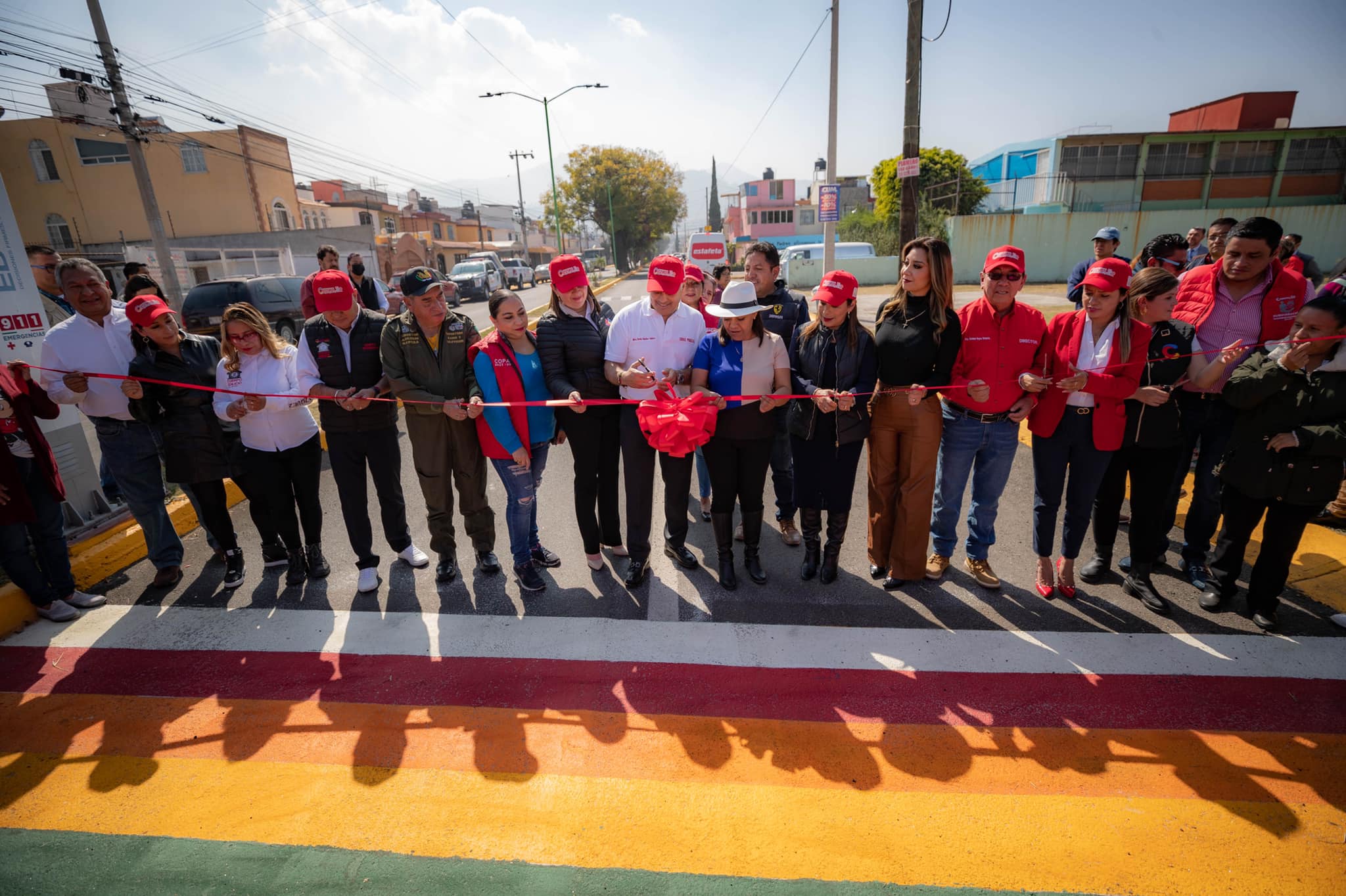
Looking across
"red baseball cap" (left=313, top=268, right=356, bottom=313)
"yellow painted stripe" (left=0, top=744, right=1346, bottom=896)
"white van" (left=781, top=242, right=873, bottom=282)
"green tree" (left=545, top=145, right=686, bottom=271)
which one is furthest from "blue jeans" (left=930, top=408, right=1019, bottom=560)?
"green tree" (left=545, top=145, right=686, bottom=271)

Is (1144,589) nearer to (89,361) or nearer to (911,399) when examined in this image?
(911,399)

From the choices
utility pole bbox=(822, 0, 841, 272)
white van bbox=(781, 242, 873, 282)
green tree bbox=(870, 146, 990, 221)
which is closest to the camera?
utility pole bbox=(822, 0, 841, 272)

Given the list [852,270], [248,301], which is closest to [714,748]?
[248,301]

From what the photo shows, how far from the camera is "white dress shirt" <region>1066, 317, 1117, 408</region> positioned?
11.7 ft

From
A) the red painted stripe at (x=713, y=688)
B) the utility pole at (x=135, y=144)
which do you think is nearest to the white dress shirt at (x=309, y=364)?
the red painted stripe at (x=713, y=688)

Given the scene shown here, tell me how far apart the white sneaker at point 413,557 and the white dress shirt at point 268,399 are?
1.05m

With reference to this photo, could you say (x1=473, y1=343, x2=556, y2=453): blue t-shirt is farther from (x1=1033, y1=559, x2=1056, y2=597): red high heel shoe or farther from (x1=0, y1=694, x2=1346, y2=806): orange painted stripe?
(x1=1033, y1=559, x2=1056, y2=597): red high heel shoe

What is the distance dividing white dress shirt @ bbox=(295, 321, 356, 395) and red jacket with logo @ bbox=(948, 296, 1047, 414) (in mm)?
3846

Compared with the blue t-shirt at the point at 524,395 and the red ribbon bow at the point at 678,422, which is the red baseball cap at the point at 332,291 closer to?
the blue t-shirt at the point at 524,395

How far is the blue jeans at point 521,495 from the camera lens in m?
4.03

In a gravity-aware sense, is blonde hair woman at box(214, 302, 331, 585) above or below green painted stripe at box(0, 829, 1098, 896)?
above

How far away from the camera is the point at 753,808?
8.08 ft

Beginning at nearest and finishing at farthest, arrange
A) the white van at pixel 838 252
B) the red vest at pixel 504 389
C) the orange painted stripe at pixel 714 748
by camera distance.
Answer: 1. the orange painted stripe at pixel 714 748
2. the red vest at pixel 504 389
3. the white van at pixel 838 252

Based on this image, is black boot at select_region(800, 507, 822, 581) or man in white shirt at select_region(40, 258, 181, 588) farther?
black boot at select_region(800, 507, 822, 581)
